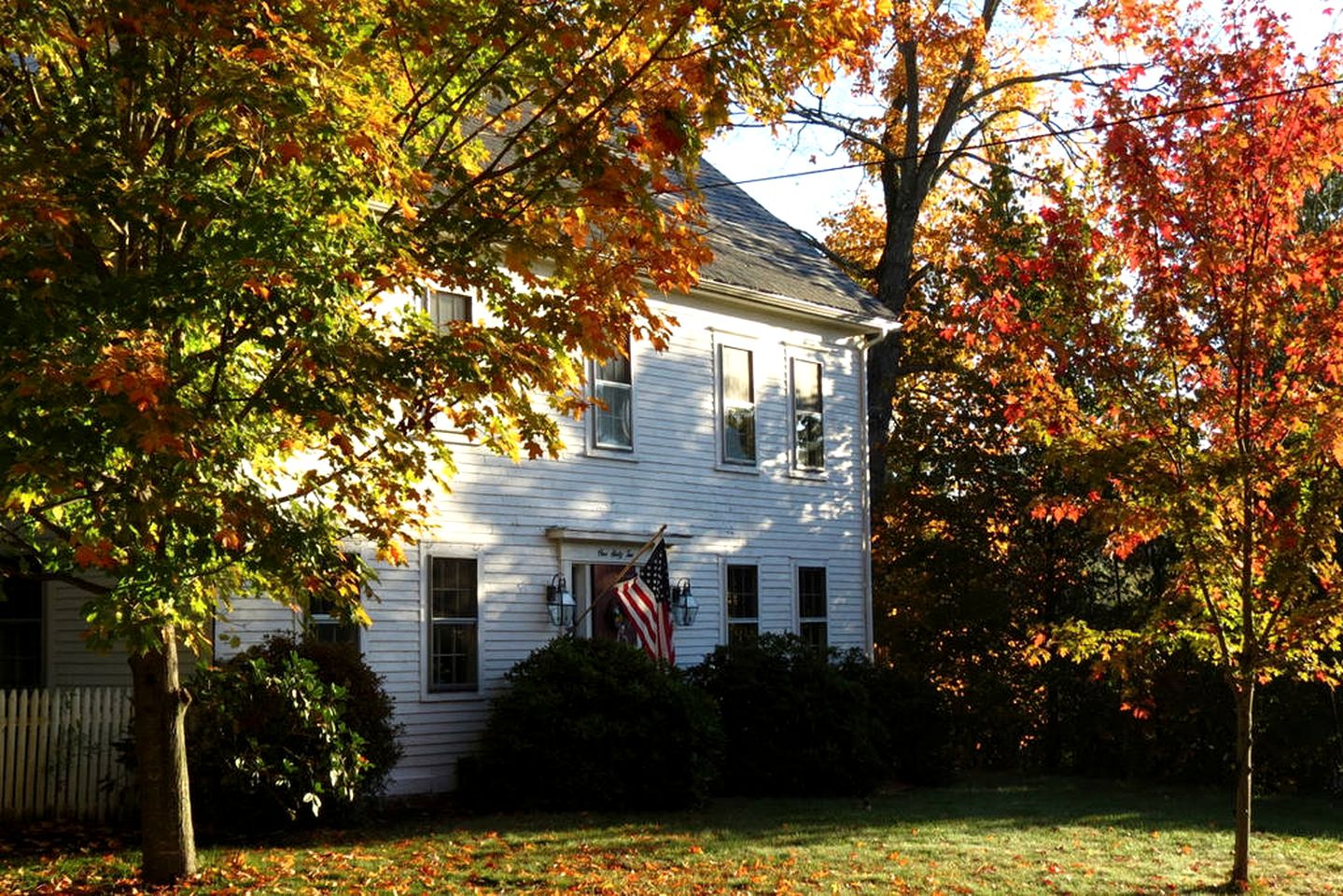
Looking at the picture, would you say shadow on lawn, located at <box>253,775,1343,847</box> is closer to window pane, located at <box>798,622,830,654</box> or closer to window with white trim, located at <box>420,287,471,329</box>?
window pane, located at <box>798,622,830,654</box>

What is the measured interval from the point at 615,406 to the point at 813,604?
5.05 metres

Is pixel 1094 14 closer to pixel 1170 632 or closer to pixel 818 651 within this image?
pixel 818 651

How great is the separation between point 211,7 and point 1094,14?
2344 cm

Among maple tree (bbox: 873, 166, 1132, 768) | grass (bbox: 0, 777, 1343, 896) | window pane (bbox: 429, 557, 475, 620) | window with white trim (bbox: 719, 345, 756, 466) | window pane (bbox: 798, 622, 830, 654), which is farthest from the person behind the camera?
maple tree (bbox: 873, 166, 1132, 768)

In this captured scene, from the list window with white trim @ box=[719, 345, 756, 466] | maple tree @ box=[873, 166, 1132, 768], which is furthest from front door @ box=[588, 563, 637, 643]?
maple tree @ box=[873, 166, 1132, 768]

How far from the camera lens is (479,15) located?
8.98 m

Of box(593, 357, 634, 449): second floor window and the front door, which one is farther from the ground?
box(593, 357, 634, 449): second floor window

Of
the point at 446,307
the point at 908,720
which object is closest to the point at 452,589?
the point at 446,307

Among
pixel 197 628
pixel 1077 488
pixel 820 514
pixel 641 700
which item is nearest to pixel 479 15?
pixel 197 628

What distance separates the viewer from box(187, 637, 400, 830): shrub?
12523 mm

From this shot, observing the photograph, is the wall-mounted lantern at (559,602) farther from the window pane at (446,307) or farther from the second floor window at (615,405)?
the window pane at (446,307)

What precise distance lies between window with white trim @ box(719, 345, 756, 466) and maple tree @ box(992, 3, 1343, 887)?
8.57m

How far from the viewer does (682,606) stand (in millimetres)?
19219

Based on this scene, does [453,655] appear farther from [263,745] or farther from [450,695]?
[263,745]
